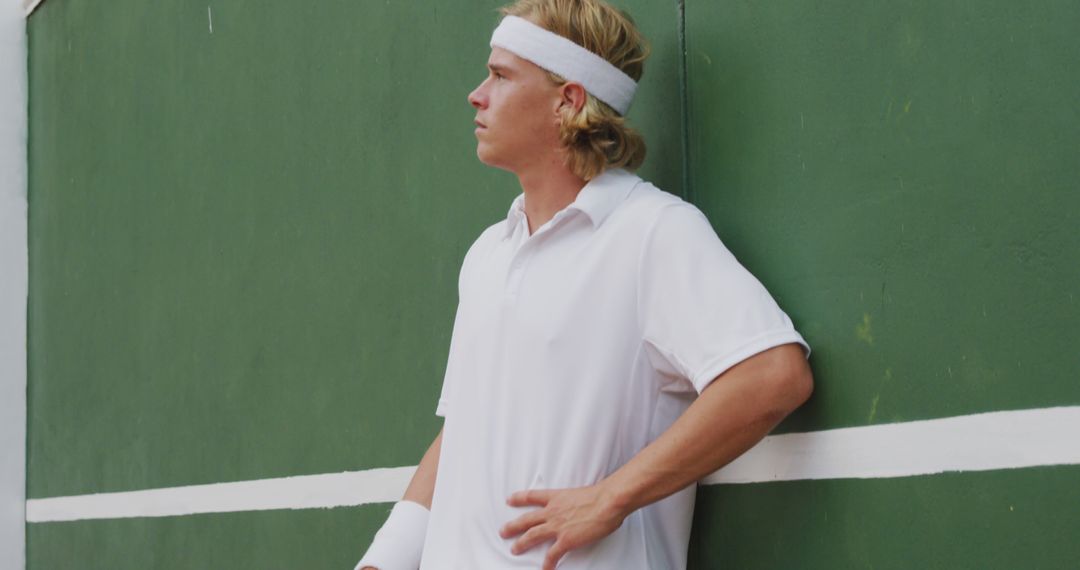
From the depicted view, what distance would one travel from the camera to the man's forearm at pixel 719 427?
2607mm

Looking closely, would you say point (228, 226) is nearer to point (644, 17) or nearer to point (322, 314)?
point (322, 314)

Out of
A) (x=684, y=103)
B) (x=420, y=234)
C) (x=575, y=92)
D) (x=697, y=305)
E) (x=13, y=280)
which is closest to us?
(x=697, y=305)

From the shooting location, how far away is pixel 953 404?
99.3 inches

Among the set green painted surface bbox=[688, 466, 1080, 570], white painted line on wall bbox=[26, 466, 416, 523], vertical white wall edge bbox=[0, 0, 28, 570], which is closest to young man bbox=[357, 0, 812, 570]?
green painted surface bbox=[688, 466, 1080, 570]

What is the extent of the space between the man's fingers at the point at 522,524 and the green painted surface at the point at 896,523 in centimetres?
41

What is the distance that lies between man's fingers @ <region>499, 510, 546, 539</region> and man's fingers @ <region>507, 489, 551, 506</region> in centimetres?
2

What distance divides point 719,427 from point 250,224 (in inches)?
111

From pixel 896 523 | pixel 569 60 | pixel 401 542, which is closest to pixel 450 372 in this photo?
pixel 401 542

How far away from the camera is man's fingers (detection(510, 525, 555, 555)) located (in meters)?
2.74

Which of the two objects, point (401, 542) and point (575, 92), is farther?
point (401, 542)

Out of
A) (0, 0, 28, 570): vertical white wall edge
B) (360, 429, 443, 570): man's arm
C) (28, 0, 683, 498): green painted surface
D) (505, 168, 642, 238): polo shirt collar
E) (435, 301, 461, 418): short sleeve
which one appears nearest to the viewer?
(505, 168, 642, 238): polo shirt collar

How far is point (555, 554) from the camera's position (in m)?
2.71

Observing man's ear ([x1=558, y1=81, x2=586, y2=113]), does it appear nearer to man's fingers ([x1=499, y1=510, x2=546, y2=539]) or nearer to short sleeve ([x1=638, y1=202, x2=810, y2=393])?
short sleeve ([x1=638, y1=202, x2=810, y2=393])

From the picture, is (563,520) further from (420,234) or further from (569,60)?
(420,234)
